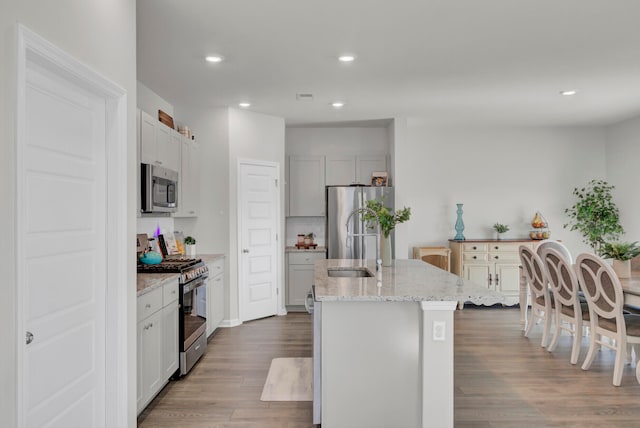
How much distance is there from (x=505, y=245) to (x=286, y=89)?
376 centimetres

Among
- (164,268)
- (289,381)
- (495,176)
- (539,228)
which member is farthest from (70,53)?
(539,228)

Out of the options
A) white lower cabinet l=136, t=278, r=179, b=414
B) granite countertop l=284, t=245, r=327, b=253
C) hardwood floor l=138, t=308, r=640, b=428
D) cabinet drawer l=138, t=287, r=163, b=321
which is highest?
granite countertop l=284, t=245, r=327, b=253

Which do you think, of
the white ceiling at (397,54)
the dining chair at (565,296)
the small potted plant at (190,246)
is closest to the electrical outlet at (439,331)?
the white ceiling at (397,54)

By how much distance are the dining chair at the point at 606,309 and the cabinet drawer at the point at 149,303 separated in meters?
3.26

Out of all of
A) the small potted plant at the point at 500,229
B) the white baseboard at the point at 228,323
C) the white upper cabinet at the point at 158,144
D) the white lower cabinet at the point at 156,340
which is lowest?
the white baseboard at the point at 228,323

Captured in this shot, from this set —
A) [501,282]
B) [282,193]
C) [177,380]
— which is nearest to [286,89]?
[282,193]

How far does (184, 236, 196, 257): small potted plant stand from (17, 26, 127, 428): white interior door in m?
2.80

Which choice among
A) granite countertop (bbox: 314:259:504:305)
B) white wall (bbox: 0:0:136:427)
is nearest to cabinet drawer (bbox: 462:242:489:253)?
granite countertop (bbox: 314:259:504:305)

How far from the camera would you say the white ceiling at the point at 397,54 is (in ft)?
9.93

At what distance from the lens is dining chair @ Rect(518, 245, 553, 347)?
4.71m

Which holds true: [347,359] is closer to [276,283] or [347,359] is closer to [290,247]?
[276,283]

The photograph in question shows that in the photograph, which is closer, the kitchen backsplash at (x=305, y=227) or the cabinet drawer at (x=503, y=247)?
the cabinet drawer at (x=503, y=247)

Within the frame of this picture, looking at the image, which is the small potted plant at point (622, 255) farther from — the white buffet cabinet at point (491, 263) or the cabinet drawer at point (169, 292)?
the cabinet drawer at point (169, 292)

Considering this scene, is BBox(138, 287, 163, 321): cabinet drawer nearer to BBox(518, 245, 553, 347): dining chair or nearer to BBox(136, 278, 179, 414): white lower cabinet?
BBox(136, 278, 179, 414): white lower cabinet
